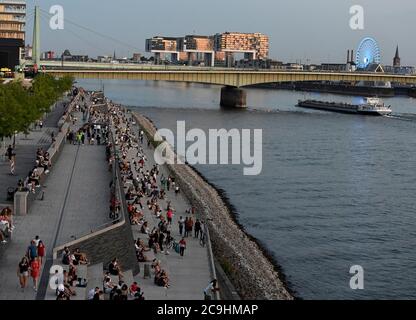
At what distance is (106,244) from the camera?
1309 centimetres

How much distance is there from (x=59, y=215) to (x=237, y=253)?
14.6ft

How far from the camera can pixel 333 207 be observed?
25.4 metres

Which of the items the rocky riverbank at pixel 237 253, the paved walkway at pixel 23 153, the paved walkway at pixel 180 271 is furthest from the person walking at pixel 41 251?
the paved walkway at pixel 23 153

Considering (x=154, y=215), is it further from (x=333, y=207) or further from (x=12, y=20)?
(x=12, y=20)

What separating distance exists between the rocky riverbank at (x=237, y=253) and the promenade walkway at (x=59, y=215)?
2891 millimetres

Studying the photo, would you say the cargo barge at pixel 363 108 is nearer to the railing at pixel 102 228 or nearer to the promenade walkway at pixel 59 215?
the promenade walkway at pixel 59 215

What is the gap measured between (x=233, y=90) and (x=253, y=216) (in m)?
52.2

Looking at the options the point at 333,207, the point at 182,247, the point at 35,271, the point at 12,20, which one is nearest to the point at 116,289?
the point at 35,271

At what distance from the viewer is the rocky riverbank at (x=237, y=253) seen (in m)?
15.1

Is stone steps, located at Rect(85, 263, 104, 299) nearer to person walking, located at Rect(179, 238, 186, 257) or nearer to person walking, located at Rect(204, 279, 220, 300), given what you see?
person walking, located at Rect(204, 279, 220, 300)

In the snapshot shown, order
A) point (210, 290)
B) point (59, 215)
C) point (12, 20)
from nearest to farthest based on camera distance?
point (210, 290)
point (59, 215)
point (12, 20)
